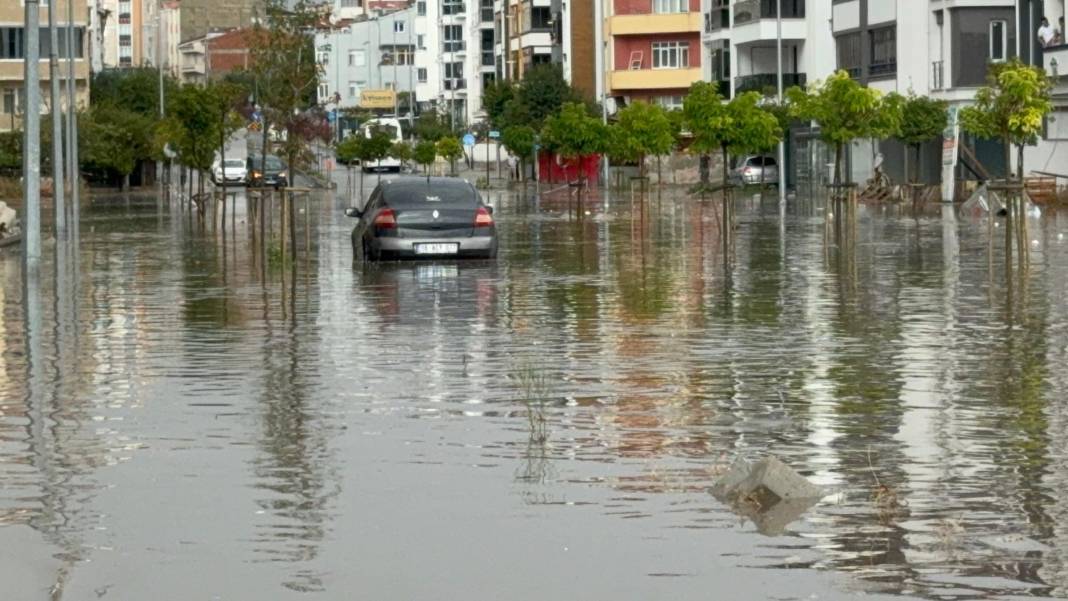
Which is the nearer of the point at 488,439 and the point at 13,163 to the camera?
the point at 488,439

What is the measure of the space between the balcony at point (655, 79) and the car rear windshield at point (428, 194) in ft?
268

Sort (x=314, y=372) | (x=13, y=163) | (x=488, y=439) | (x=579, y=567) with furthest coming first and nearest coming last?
1. (x=13, y=163)
2. (x=314, y=372)
3. (x=488, y=439)
4. (x=579, y=567)

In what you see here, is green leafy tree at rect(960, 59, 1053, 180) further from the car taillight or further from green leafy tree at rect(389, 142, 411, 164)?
green leafy tree at rect(389, 142, 411, 164)

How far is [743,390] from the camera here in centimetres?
1522

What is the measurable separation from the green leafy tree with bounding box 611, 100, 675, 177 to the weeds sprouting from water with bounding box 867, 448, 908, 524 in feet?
218

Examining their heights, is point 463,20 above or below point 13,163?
above

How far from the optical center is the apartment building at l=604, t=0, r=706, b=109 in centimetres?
11512

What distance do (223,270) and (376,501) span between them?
71.3 feet

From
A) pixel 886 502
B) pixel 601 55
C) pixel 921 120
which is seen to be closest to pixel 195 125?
pixel 921 120

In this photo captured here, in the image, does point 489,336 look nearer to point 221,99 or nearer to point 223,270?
point 223,270

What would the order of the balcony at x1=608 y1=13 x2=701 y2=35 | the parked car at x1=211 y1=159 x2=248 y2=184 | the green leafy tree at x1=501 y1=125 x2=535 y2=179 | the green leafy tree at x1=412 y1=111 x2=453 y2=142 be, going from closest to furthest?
the parked car at x1=211 y1=159 x2=248 y2=184 < the green leafy tree at x1=501 y1=125 x2=535 y2=179 < the balcony at x1=608 y1=13 x2=701 y2=35 < the green leafy tree at x1=412 y1=111 x2=453 y2=142

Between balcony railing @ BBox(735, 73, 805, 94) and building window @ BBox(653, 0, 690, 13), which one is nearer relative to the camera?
balcony railing @ BBox(735, 73, 805, 94)

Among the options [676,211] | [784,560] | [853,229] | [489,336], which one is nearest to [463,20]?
[676,211]

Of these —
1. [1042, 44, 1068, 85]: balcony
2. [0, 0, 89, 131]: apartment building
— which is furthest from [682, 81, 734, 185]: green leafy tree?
[0, 0, 89, 131]: apartment building
